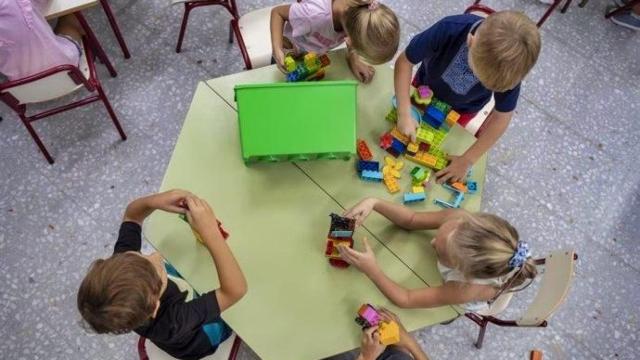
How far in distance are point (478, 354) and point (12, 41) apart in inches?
105

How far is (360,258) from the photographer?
177 cm

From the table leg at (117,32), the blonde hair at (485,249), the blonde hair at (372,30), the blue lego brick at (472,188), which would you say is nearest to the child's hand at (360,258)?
the blonde hair at (485,249)

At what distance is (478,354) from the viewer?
2.63 meters

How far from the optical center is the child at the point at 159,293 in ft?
4.77

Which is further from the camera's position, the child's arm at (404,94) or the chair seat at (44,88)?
the chair seat at (44,88)

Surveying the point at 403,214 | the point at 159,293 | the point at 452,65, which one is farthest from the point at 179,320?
the point at 452,65

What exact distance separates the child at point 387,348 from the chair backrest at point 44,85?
5.58ft

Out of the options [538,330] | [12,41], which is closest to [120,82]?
[12,41]

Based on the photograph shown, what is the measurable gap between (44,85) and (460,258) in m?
1.97

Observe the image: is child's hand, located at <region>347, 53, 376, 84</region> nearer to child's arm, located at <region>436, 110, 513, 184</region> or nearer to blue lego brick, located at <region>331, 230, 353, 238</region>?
child's arm, located at <region>436, 110, 513, 184</region>

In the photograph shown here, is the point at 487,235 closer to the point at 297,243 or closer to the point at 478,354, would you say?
the point at 297,243

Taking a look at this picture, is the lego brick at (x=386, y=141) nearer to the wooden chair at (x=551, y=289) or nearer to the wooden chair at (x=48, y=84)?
the wooden chair at (x=551, y=289)

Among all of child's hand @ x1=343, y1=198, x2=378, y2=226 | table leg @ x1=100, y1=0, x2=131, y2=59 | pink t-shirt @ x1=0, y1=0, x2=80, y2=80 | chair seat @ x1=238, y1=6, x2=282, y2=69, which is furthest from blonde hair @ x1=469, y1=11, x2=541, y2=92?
table leg @ x1=100, y1=0, x2=131, y2=59

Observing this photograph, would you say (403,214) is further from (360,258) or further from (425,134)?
(425,134)
